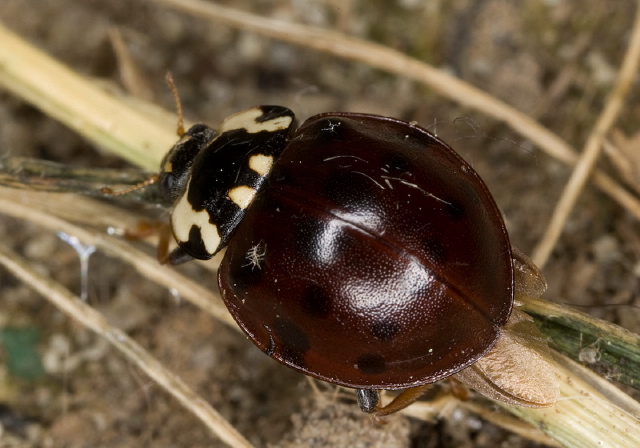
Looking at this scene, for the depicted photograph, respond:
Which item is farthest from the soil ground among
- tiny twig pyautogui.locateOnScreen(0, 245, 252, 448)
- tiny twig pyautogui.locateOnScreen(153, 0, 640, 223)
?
tiny twig pyautogui.locateOnScreen(0, 245, 252, 448)

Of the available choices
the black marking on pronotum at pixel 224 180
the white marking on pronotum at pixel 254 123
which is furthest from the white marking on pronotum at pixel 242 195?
the white marking on pronotum at pixel 254 123

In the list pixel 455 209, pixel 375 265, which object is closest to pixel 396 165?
pixel 455 209

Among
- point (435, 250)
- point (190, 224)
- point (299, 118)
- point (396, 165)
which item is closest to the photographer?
point (435, 250)

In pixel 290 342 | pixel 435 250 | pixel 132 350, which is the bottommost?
pixel 132 350

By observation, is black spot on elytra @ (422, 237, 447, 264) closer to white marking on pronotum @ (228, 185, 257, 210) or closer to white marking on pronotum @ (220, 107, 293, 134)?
white marking on pronotum @ (228, 185, 257, 210)

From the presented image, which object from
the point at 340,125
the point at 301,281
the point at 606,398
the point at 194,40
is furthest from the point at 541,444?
the point at 194,40

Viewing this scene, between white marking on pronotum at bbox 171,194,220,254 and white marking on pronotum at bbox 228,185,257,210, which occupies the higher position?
white marking on pronotum at bbox 228,185,257,210

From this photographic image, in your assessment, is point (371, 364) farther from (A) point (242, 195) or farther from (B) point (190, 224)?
(B) point (190, 224)
